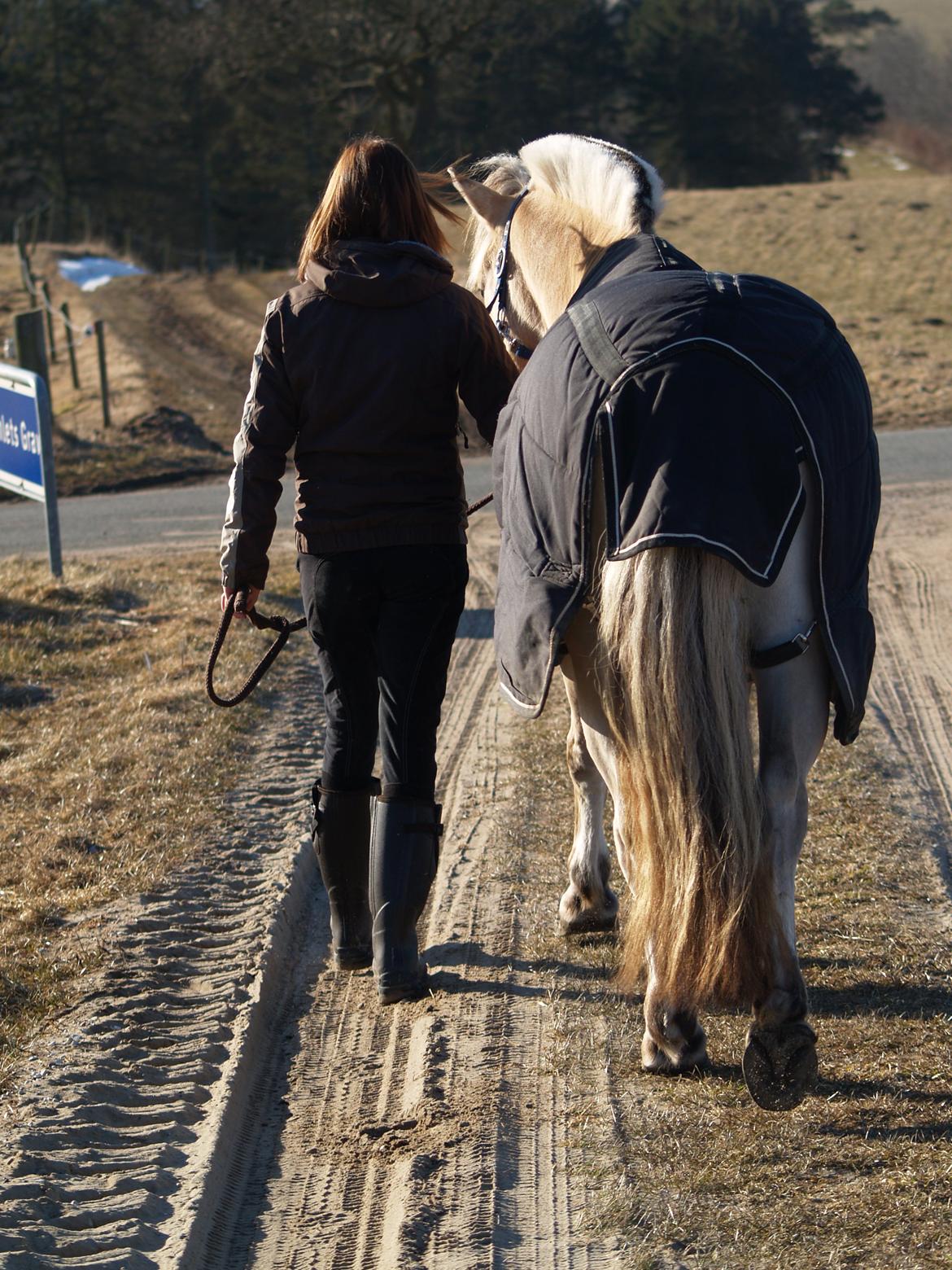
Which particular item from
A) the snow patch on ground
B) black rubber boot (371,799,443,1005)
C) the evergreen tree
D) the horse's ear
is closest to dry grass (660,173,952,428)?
the evergreen tree

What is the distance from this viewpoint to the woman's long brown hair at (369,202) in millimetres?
3426

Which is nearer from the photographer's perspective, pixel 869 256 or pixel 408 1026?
pixel 408 1026

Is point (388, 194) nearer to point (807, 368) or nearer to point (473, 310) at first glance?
point (473, 310)

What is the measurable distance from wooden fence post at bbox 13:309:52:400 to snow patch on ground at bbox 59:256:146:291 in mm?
15314

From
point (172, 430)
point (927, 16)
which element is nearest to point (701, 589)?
point (172, 430)

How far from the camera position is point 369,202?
3428 millimetres

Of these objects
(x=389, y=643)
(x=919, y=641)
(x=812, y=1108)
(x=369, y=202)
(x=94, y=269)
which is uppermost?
(x=369, y=202)

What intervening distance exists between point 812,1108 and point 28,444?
6.84 m

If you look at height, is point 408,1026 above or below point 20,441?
above

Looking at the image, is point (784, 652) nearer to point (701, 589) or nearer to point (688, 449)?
point (701, 589)

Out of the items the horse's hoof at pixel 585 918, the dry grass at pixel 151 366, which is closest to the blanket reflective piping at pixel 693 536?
the horse's hoof at pixel 585 918

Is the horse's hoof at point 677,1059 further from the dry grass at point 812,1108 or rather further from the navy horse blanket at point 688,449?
the navy horse blanket at point 688,449

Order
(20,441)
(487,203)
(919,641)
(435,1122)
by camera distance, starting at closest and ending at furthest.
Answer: (435,1122), (487,203), (919,641), (20,441)

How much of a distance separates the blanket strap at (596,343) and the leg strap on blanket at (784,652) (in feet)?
2.26
